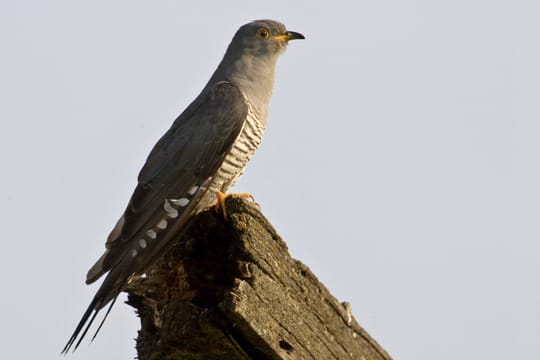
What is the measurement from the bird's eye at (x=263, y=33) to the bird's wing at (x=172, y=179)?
0.92 meters

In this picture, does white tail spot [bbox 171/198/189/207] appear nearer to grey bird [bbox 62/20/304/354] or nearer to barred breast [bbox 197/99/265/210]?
grey bird [bbox 62/20/304/354]

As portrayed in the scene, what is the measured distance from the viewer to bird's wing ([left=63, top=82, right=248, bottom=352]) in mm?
4035

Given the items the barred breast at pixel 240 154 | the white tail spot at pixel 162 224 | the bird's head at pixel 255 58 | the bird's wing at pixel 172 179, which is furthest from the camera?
the bird's head at pixel 255 58

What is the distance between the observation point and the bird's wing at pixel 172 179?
4.04 m

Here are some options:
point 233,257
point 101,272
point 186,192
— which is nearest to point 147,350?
point 233,257

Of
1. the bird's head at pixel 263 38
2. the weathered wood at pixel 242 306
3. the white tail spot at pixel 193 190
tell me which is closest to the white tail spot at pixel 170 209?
the white tail spot at pixel 193 190

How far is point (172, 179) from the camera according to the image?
4.86m

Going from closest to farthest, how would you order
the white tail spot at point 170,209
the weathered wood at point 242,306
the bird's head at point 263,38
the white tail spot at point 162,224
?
the weathered wood at point 242,306, the white tail spot at point 162,224, the white tail spot at point 170,209, the bird's head at point 263,38

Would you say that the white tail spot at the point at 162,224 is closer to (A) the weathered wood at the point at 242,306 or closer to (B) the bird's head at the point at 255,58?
(A) the weathered wood at the point at 242,306

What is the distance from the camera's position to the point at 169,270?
377 cm

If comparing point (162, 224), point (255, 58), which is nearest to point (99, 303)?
point (162, 224)

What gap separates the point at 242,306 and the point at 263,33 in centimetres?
384

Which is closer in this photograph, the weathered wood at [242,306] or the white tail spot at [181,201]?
the weathered wood at [242,306]

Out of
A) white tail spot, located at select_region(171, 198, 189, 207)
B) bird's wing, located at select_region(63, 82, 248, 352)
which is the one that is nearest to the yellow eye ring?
bird's wing, located at select_region(63, 82, 248, 352)
